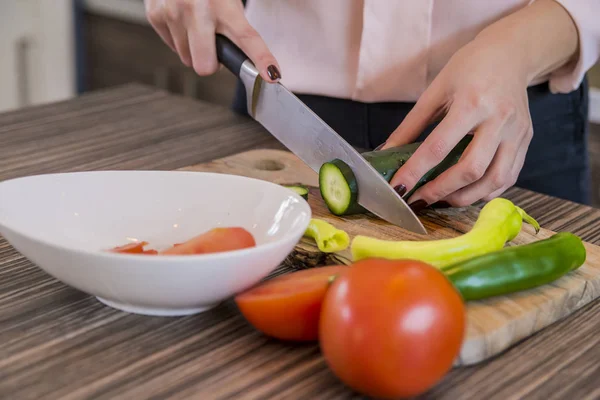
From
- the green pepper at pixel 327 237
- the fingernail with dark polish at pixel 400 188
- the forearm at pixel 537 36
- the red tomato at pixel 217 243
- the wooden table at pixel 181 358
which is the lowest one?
the wooden table at pixel 181 358

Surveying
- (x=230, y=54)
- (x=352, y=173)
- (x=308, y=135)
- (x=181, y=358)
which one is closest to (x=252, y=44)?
(x=230, y=54)

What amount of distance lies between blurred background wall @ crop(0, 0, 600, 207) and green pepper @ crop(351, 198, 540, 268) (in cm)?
231

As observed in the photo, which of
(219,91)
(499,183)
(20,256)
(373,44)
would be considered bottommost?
(219,91)

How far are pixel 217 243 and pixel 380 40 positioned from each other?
0.73 meters

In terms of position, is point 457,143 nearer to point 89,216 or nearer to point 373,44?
point 373,44

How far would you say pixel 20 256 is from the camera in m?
1.03

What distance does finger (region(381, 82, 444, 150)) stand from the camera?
4.00 feet

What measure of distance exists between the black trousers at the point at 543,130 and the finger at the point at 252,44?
1.13 feet

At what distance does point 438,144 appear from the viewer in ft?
3.71

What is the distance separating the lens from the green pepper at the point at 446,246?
0.94m

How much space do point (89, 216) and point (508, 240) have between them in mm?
570

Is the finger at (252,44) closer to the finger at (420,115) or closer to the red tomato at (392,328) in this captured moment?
the finger at (420,115)

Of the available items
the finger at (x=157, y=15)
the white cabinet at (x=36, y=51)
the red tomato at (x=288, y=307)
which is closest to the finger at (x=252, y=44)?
the finger at (x=157, y=15)

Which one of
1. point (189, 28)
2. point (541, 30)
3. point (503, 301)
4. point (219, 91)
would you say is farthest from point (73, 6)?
point (503, 301)
